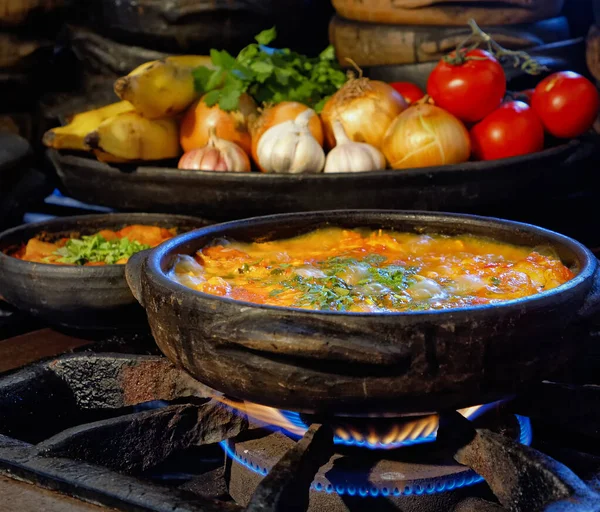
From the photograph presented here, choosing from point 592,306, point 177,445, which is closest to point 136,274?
point 177,445

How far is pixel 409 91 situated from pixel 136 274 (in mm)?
1681

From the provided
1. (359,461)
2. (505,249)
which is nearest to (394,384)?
(359,461)

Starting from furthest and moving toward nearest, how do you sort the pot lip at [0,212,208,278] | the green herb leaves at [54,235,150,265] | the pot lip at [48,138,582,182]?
1. the pot lip at [48,138,582,182]
2. the green herb leaves at [54,235,150,265]
3. the pot lip at [0,212,208,278]

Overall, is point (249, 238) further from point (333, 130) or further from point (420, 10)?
point (420, 10)

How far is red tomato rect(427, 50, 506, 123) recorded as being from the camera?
8.11ft

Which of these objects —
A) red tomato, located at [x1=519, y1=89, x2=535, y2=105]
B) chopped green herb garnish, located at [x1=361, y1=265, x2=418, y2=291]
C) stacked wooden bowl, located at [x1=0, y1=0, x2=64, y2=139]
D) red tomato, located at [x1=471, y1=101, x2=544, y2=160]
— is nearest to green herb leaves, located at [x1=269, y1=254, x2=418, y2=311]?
chopped green herb garnish, located at [x1=361, y1=265, x2=418, y2=291]

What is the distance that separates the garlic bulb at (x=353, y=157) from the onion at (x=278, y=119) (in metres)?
0.11

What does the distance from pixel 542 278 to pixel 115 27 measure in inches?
96.0

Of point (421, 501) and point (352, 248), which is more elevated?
point (352, 248)

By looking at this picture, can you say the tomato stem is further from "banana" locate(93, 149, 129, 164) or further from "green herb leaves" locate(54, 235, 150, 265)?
"green herb leaves" locate(54, 235, 150, 265)

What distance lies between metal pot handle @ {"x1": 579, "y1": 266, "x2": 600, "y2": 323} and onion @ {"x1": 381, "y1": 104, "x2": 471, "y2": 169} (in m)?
1.20

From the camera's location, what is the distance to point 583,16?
10.8ft

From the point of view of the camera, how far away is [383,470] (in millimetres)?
1271

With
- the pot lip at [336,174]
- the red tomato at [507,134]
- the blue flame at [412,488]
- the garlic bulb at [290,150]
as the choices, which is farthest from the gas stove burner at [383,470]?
the red tomato at [507,134]
